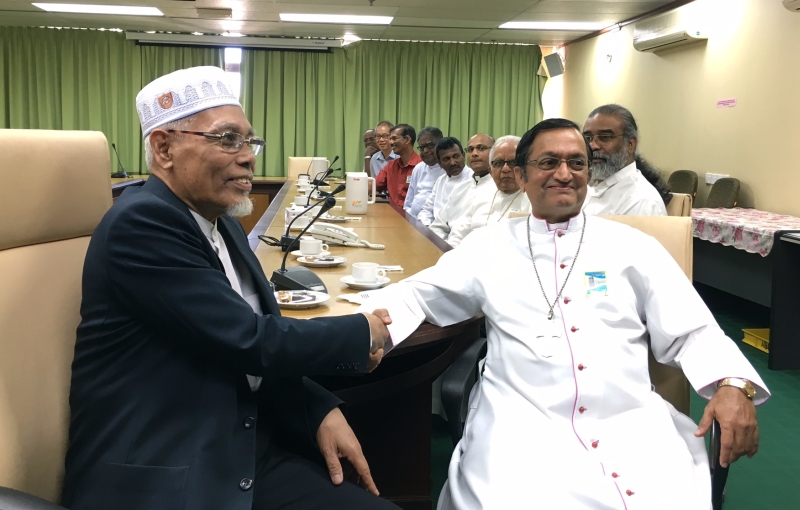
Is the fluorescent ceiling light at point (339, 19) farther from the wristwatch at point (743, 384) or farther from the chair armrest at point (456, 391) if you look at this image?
the wristwatch at point (743, 384)

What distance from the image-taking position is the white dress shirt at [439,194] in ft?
16.5

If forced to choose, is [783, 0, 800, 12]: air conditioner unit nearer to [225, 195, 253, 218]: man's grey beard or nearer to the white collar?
the white collar

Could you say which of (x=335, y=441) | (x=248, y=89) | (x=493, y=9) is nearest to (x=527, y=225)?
(x=335, y=441)

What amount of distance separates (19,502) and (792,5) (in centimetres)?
536

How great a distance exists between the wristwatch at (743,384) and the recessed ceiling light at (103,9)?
7.31 m

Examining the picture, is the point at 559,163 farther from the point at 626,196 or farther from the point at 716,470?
the point at 626,196

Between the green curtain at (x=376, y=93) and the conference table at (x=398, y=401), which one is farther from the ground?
the green curtain at (x=376, y=93)

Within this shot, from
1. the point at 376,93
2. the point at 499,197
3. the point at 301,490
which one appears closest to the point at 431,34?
the point at 376,93

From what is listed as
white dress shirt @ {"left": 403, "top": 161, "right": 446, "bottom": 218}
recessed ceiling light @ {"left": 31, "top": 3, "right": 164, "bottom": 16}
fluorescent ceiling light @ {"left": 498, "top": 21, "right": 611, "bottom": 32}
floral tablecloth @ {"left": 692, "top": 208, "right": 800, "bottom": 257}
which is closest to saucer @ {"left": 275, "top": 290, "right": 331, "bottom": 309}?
floral tablecloth @ {"left": 692, "top": 208, "right": 800, "bottom": 257}

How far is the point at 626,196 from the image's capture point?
3.00 meters

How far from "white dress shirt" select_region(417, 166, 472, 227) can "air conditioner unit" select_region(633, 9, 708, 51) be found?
277 centimetres

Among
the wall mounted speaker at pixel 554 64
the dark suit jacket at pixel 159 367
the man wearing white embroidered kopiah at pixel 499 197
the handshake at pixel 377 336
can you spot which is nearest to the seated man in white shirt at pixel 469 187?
the man wearing white embroidered kopiah at pixel 499 197

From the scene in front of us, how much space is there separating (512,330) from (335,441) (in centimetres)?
55

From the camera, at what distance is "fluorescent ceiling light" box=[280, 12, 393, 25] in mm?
7520
